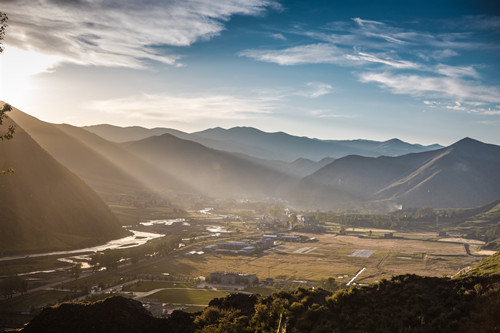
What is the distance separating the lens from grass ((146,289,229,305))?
61.6 meters

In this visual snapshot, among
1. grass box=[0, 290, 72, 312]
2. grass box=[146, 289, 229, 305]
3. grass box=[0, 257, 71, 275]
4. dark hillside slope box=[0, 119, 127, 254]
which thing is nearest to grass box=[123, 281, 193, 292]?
grass box=[146, 289, 229, 305]

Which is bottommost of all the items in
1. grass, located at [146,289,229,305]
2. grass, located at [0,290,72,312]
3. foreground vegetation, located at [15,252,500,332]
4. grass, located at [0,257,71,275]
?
grass, located at [0,257,71,275]

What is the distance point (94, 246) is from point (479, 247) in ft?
393

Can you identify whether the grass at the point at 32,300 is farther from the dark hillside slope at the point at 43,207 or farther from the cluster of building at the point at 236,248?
the cluster of building at the point at 236,248

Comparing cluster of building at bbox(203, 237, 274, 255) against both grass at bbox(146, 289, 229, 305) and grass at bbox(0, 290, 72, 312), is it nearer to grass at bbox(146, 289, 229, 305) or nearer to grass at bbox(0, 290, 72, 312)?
grass at bbox(146, 289, 229, 305)

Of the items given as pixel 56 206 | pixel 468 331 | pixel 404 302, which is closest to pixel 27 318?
pixel 404 302

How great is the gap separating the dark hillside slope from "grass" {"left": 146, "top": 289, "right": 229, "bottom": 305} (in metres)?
51.4

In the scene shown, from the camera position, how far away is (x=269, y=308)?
25.3 meters

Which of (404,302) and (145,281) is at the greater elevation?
(404,302)

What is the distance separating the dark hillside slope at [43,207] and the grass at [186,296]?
51.4 meters

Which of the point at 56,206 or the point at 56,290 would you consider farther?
the point at 56,206

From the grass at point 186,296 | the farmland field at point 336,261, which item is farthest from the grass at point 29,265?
the grass at point 186,296

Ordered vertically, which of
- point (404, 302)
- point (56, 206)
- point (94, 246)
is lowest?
point (94, 246)

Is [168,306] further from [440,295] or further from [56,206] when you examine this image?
[56,206]
